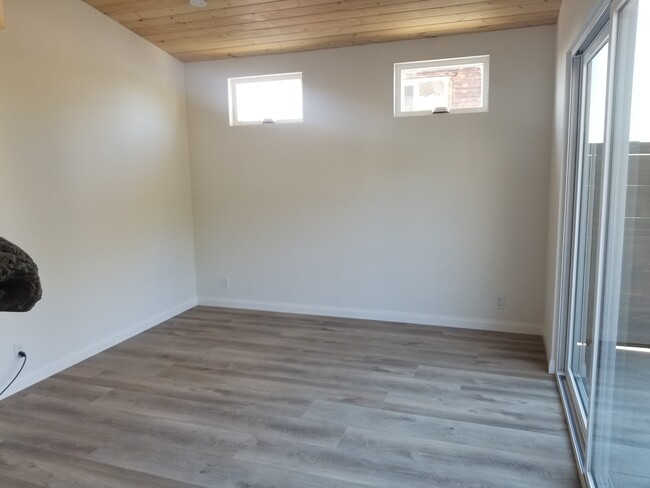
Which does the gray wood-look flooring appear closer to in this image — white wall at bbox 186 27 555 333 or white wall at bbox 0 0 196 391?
white wall at bbox 0 0 196 391

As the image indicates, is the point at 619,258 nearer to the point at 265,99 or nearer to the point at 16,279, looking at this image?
the point at 16,279

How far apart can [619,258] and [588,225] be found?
3.11 feet

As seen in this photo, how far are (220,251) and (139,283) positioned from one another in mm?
967

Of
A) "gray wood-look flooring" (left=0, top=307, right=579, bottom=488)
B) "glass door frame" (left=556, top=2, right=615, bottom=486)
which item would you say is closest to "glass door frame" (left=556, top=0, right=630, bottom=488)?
"glass door frame" (left=556, top=2, right=615, bottom=486)

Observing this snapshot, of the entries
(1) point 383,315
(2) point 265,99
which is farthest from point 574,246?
(2) point 265,99

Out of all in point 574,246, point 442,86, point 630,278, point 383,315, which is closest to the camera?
point 630,278

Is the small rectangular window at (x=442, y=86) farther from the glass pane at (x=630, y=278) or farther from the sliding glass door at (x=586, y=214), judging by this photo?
the glass pane at (x=630, y=278)

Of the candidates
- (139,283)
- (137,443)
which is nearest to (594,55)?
(137,443)

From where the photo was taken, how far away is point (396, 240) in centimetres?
429

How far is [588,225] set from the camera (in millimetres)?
2576

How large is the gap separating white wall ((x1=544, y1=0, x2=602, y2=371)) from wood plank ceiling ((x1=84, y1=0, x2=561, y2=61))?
43 centimetres

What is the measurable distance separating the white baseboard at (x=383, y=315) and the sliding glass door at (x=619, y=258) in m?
1.45

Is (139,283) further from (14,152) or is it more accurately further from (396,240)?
(396,240)

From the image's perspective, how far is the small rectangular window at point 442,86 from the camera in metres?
3.92
